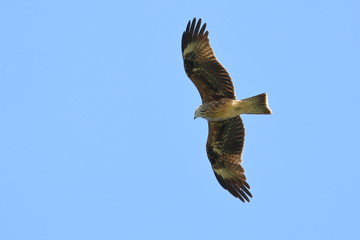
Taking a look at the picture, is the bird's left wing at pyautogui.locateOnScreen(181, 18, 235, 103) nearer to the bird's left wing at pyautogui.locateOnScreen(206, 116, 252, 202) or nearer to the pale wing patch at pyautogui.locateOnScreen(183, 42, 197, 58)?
the pale wing patch at pyautogui.locateOnScreen(183, 42, 197, 58)

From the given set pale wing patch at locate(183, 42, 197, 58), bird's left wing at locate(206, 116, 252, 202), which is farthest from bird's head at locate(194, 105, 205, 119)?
pale wing patch at locate(183, 42, 197, 58)

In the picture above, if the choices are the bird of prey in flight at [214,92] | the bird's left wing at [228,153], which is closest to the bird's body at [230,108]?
the bird of prey in flight at [214,92]

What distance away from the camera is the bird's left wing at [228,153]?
12375 millimetres

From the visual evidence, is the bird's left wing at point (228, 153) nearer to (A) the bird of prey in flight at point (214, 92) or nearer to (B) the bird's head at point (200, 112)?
(A) the bird of prey in flight at point (214, 92)

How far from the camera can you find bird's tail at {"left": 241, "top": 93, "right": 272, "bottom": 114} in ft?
37.7

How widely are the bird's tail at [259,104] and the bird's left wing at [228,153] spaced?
722 millimetres

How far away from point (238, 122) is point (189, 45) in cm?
184

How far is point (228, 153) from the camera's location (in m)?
12.7

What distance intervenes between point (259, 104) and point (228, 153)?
1.63m

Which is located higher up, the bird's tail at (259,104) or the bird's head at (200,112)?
the bird's head at (200,112)

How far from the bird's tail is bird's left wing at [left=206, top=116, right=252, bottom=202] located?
0.72m

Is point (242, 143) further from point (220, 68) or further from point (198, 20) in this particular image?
point (198, 20)

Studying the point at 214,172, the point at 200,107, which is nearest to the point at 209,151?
the point at 214,172

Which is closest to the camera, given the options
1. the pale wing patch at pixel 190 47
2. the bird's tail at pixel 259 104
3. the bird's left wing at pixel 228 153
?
the bird's tail at pixel 259 104
